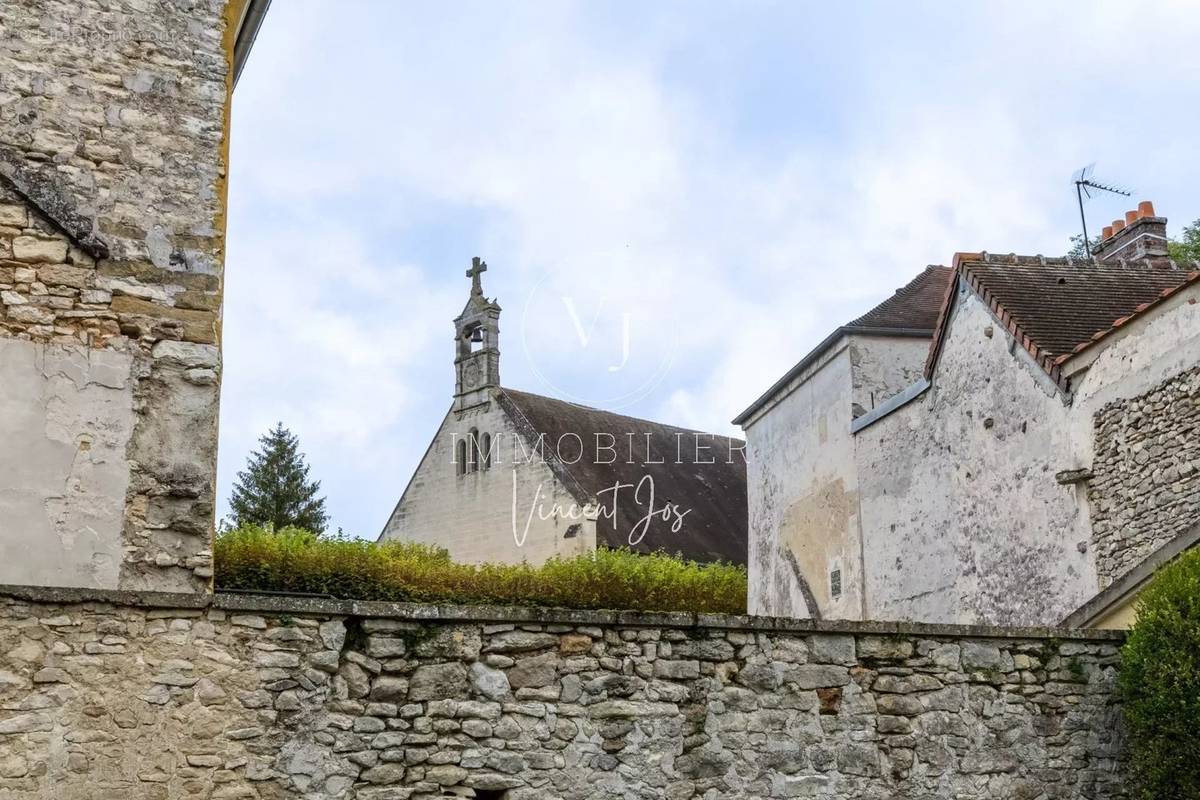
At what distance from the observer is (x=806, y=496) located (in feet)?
56.9

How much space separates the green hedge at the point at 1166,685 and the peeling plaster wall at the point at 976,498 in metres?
4.08

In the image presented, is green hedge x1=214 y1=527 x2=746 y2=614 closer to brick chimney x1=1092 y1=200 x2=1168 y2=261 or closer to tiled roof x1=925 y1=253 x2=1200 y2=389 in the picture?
tiled roof x1=925 y1=253 x2=1200 y2=389

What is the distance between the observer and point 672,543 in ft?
87.4

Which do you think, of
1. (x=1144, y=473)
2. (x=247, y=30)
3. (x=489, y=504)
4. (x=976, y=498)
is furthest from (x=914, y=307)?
(x=489, y=504)

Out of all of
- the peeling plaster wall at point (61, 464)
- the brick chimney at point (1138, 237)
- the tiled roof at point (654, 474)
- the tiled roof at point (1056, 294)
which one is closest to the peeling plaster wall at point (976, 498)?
the tiled roof at point (1056, 294)

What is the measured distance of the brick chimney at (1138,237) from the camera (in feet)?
50.5

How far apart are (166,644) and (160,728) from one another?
0.38 meters

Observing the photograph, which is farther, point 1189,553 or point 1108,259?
point 1108,259

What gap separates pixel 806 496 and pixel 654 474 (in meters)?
11.5

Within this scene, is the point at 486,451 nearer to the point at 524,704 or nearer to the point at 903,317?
the point at 903,317

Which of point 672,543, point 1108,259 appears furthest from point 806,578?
point 672,543

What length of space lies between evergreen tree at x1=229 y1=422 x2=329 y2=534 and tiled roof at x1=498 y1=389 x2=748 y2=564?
16.1ft

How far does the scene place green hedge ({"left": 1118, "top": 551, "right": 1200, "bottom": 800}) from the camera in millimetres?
6809

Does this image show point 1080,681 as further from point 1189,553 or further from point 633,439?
point 633,439
